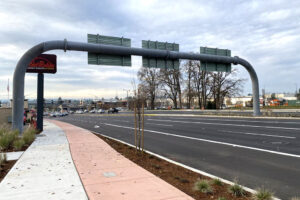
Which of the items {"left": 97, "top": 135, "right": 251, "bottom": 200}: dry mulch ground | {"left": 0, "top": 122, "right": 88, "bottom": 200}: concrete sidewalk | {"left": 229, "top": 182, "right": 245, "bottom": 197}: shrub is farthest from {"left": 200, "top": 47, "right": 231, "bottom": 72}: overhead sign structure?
{"left": 229, "top": 182, "right": 245, "bottom": 197}: shrub

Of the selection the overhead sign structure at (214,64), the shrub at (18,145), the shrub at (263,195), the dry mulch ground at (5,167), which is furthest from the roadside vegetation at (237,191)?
the overhead sign structure at (214,64)

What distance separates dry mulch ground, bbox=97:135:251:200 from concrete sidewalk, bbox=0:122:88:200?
2008mm

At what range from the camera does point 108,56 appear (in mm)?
16766

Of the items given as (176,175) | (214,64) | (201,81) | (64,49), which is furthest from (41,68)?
(201,81)

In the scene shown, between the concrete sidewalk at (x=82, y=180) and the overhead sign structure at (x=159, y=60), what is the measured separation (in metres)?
11.7

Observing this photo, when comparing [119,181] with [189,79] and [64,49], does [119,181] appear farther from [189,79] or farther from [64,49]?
[189,79]

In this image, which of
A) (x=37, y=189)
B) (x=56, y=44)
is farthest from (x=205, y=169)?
(x=56, y=44)

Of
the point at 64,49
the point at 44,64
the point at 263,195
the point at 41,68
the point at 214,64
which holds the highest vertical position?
the point at 214,64

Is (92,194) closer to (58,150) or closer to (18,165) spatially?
(18,165)

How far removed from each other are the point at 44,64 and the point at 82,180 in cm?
1368

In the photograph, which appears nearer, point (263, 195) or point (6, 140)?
point (263, 195)

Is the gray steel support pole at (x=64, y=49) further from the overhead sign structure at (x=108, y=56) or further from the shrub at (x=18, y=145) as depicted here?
the shrub at (x=18, y=145)

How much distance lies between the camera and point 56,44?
46.4 feet

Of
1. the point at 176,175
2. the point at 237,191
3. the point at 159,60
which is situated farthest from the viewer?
the point at 159,60
